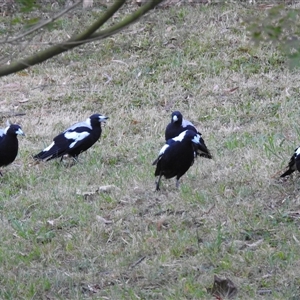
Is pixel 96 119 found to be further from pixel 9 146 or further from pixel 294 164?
pixel 294 164

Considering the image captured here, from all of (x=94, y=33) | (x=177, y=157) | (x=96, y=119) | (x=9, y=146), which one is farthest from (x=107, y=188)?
(x=94, y=33)

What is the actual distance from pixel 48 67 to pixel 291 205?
25.1 feet

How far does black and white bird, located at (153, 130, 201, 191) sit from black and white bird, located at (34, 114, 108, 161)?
1949 mm

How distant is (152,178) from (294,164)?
157cm

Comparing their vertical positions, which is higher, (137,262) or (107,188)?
(137,262)

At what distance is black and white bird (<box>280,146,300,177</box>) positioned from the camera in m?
7.47

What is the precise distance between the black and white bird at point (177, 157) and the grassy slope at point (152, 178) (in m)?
0.17

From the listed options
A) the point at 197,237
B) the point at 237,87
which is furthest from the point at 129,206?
the point at 237,87

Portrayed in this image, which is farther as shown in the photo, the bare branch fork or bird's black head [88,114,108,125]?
Result: bird's black head [88,114,108,125]

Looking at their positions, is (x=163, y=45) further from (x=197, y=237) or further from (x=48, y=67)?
(x=197, y=237)

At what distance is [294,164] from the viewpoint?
761cm

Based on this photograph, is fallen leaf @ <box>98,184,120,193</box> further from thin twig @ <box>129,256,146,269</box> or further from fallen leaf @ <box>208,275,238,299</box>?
fallen leaf @ <box>208,275,238,299</box>

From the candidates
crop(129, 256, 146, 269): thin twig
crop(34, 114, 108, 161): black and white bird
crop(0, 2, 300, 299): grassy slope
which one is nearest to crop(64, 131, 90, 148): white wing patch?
crop(34, 114, 108, 161): black and white bird

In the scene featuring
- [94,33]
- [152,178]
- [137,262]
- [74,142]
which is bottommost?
[74,142]
